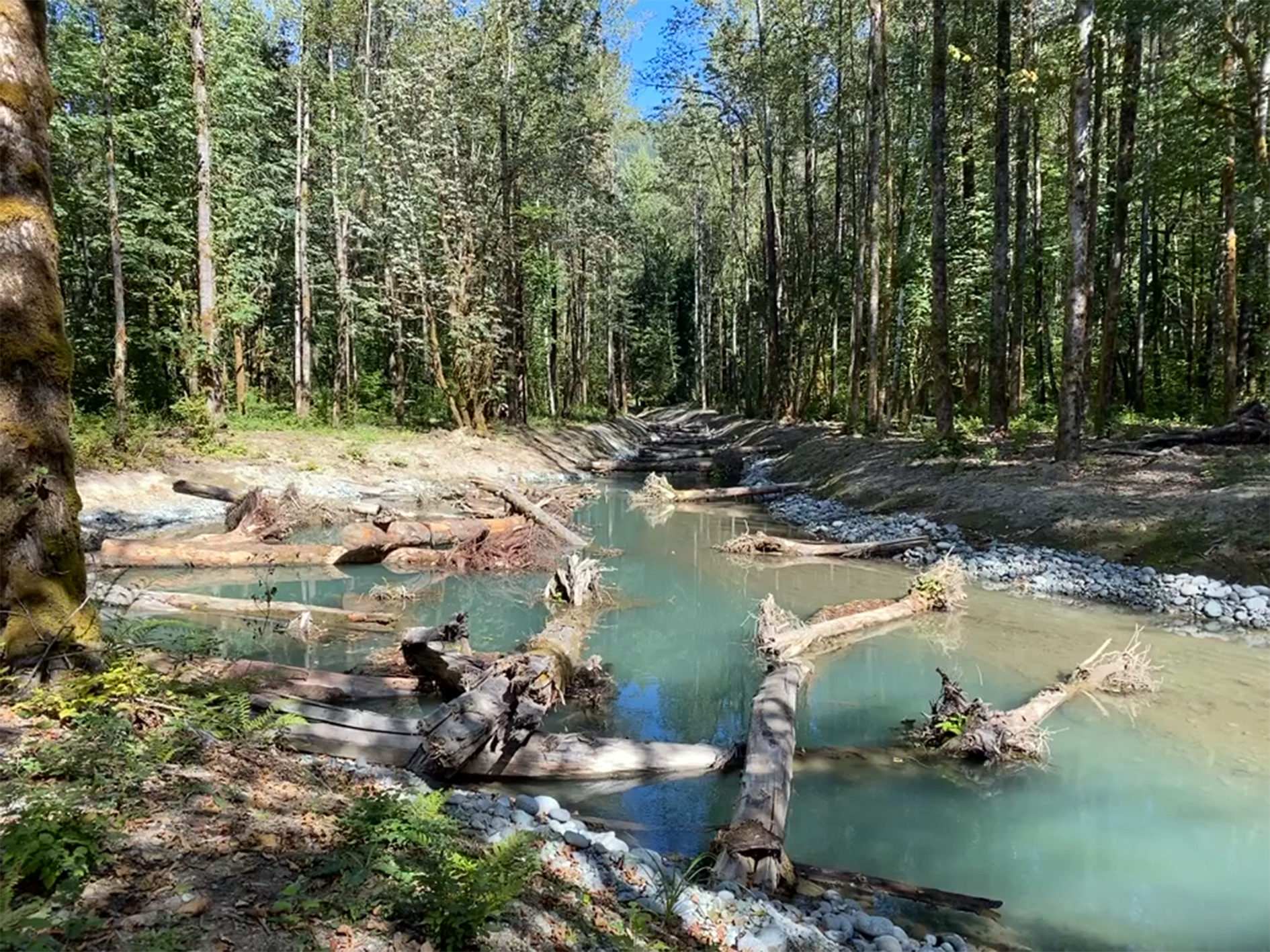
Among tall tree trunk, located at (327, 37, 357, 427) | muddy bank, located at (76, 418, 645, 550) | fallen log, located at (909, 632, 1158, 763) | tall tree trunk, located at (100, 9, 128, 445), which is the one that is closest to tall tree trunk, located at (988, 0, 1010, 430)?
fallen log, located at (909, 632, 1158, 763)

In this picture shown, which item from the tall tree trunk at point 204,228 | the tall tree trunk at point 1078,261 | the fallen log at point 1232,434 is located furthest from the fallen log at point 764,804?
the tall tree trunk at point 204,228

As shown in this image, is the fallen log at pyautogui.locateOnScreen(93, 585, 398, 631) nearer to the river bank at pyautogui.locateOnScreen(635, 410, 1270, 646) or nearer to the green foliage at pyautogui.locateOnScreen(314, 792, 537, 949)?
the green foliage at pyautogui.locateOnScreen(314, 792, 537, 949)

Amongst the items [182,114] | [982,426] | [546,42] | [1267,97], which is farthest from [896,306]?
[182,114]

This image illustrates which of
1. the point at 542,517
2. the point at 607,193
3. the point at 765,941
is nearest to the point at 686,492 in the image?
the point at 542,517

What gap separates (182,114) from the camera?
73.7 feet

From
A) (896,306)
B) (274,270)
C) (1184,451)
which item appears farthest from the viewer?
(274,270)

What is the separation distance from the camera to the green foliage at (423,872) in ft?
9.58

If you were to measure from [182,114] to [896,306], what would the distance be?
2271 cm

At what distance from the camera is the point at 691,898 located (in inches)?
158

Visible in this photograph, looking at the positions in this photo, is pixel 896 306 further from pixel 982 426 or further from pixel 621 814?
pixel 621 814

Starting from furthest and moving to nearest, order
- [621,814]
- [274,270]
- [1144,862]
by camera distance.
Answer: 1. [274,270]
2. [621,814]
3. [1144,862]

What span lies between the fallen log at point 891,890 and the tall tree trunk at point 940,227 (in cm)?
1443

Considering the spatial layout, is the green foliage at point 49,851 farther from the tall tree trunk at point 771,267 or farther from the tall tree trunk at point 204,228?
the tall tree trunk at point 771,267

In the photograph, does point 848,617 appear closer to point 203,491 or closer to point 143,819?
point 143,819
